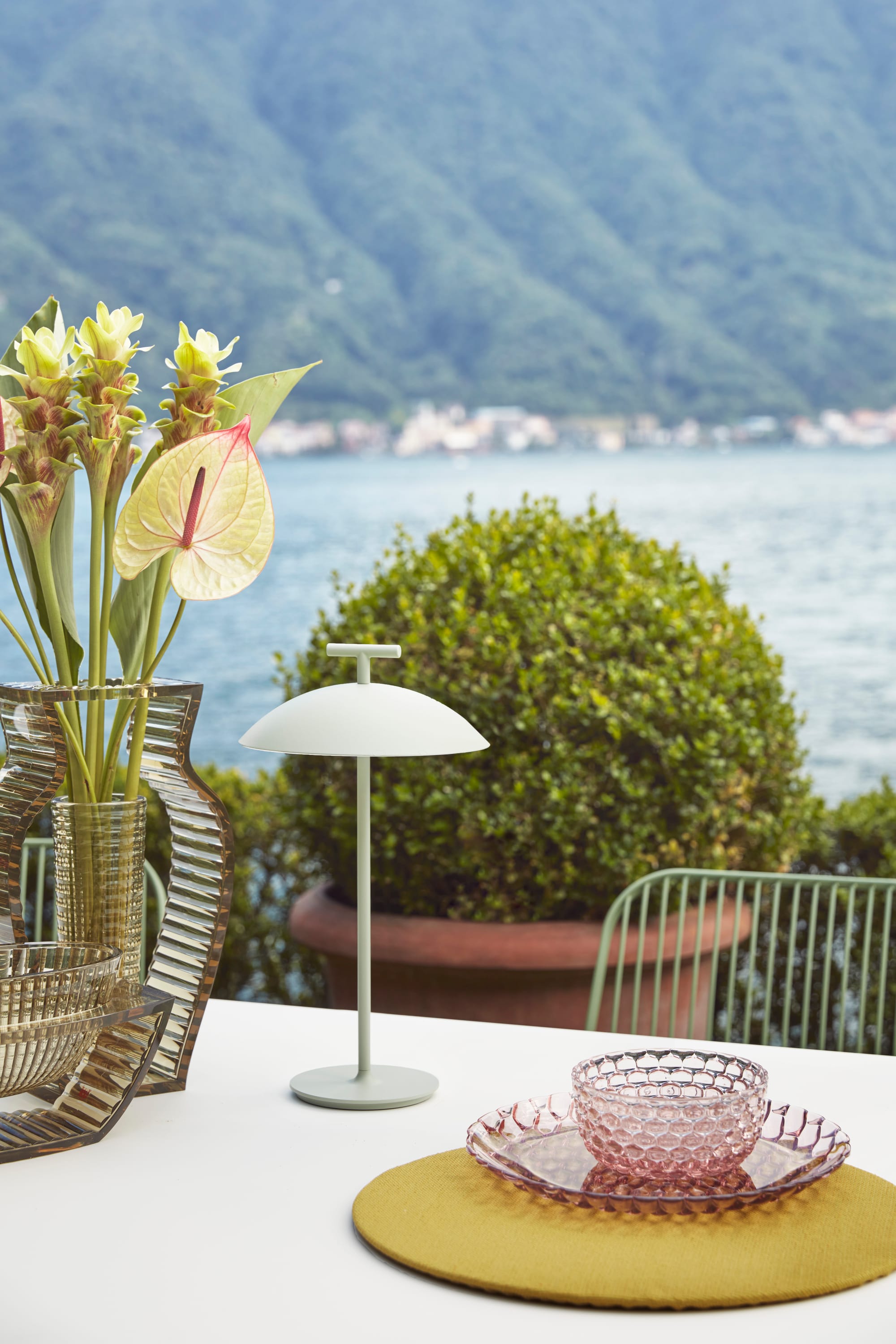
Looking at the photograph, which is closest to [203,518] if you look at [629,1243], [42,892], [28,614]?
[28,614]

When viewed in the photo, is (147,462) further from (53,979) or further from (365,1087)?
(365,1087)

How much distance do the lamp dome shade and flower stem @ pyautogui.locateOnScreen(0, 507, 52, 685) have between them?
206mm

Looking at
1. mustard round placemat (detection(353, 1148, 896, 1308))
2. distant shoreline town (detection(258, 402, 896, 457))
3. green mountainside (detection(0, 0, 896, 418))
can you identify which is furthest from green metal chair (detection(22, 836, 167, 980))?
green mountainside (detection(0, 0, 896, 418))

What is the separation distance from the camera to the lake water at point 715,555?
9352mm

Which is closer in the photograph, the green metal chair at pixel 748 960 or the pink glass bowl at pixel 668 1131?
the pink glass bowl at pixel 668 1131

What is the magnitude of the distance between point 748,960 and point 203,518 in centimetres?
234

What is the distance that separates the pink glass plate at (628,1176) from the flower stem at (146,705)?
461 millimetres

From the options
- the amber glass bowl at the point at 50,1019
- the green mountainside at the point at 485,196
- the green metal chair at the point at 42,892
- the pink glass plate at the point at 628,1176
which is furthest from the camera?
the green mountainside at the point at 485,196

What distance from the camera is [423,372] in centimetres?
939

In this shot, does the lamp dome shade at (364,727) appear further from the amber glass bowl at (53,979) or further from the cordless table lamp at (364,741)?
the amber glass bowl at (53,979)

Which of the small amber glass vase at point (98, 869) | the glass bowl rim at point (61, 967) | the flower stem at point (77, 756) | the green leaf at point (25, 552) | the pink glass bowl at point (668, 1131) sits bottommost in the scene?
the pink glass bowl at point (668, 1131)

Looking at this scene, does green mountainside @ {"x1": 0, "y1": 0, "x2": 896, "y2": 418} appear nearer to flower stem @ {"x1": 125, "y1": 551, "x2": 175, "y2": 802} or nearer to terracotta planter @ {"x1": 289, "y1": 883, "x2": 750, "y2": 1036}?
terracotta planter @ {"x1": 289, "y1": 883, "x2": 750, "y2": 1036}

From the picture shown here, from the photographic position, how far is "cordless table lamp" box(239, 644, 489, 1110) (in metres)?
1.19

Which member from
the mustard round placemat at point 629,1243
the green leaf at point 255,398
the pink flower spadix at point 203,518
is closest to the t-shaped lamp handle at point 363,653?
the pink flower spadix at point 203,518
